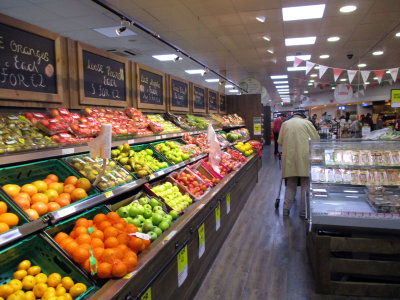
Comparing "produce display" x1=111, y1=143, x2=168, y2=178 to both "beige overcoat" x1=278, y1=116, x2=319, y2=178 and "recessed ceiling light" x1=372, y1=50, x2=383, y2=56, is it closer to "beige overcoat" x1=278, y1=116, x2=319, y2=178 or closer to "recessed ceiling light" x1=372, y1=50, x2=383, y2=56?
"beige overcoat" x1=278, y1=116, x2=319, y2=178

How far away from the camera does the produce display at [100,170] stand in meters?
2.31

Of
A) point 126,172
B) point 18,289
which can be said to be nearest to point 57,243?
point 18,289

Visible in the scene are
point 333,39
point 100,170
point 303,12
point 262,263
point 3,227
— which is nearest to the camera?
point 3,227

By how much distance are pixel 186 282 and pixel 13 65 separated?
223 centimetres

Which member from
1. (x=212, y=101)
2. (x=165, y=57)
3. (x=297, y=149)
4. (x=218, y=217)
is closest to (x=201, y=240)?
(x=218, y=217)

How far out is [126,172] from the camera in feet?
9.05

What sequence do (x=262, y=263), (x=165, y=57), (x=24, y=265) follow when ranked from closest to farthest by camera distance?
(x=24, y=265), (x=262, y=263), (x=165, y=57)

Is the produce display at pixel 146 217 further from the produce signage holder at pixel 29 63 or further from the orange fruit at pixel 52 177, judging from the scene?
the produce signage holder at pixel 29 63

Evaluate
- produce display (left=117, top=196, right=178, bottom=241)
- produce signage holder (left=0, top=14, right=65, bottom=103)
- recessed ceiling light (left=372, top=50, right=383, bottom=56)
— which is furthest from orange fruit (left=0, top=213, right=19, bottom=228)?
recessed ceiling light (left=372, top=50, right=383, bottom=56)

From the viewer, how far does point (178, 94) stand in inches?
211

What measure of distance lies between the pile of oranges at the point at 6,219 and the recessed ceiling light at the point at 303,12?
19.9 feet

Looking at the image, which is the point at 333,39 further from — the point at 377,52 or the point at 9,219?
the point at 9,219

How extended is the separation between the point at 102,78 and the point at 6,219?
2003 mm

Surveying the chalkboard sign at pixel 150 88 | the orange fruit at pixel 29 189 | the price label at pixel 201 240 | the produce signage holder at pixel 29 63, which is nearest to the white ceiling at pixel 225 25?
the chalkboard sign at pixel 150 88
